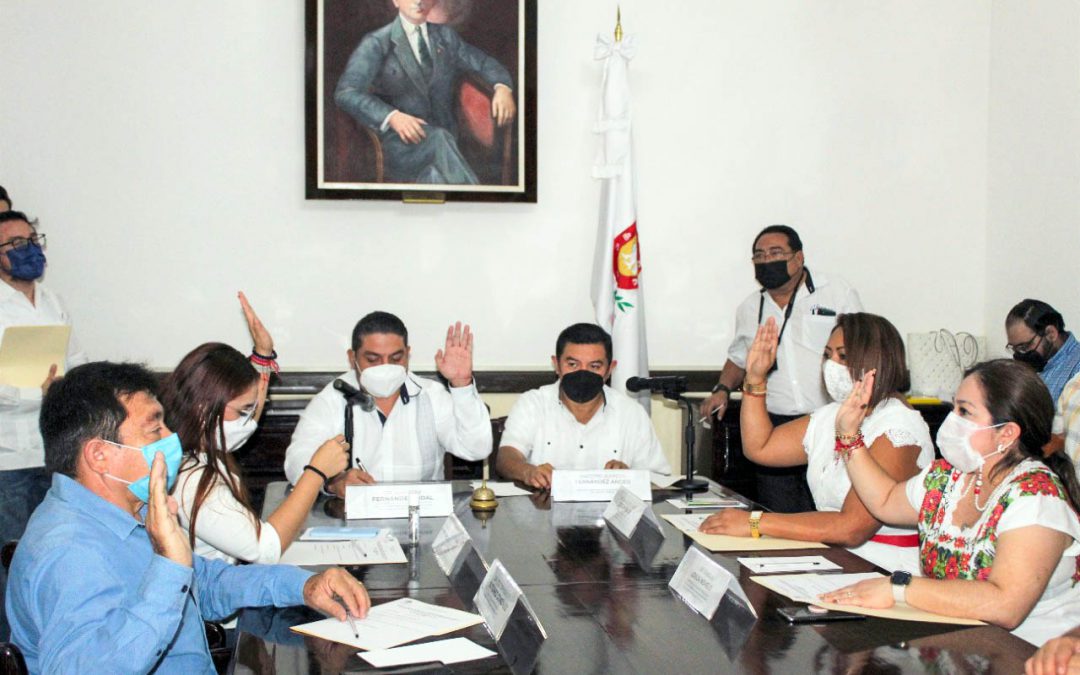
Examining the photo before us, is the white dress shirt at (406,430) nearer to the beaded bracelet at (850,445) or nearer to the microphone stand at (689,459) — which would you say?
the microphone stand at (689,459)

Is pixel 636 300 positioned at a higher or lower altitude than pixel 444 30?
lower

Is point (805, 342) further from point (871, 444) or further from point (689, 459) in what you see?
point (871, 444)

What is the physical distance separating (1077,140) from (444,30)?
120 inches

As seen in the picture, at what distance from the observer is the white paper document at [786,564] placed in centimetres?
231

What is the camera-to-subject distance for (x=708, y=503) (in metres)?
3.09

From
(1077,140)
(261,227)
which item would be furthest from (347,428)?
(1077,140)

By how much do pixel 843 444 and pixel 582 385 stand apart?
1222 mm

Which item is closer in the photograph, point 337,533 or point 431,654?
point 431,654

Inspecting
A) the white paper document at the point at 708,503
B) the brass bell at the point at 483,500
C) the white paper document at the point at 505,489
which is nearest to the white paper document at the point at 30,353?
the white paper document at the point at 505,489

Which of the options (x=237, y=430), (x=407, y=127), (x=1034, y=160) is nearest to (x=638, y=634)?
(x=237, y=430)

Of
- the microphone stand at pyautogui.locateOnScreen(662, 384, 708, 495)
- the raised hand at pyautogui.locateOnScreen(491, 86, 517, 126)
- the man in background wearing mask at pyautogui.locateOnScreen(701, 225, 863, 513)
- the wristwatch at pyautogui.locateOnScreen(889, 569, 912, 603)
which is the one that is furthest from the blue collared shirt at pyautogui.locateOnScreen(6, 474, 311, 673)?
the raised hand at pyautogui.locateOnScreen(491, 86, 517, 126)

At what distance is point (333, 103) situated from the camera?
4910 millimetres

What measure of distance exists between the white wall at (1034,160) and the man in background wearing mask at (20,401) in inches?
178

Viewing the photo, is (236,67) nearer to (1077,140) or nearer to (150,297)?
(150,297)
